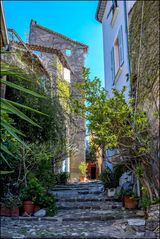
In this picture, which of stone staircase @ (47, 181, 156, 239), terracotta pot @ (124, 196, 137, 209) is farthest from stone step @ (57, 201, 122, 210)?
terracotta pot @ (124, 196, 137, 209)

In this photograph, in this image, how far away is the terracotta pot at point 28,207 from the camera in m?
5.86

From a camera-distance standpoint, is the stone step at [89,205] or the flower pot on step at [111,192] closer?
the stone step at [89,205]

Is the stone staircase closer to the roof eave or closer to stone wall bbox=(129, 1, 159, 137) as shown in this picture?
stone wall bbox=(129, 1, 159, 137)

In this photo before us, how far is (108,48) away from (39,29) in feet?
→ 30.0

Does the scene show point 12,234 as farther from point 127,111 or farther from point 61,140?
point 61,140

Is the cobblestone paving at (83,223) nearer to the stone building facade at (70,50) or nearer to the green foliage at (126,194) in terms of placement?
the green foliage at (126,194)

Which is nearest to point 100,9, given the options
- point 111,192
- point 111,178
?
point 111,178

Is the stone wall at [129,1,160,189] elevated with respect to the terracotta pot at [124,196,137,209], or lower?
elevated

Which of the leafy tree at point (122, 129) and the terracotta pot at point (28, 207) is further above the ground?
the leafy tree at point (122, 129)

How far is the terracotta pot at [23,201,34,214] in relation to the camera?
5.86m

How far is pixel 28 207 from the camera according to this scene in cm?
586

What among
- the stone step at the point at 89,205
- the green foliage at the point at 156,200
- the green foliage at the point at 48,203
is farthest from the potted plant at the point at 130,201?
the green foliage at the point at 48,203

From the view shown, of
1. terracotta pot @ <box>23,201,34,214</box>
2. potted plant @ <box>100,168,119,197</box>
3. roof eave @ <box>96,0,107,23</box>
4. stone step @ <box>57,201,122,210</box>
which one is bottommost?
stone step @ <box>57,201,122,210</box>

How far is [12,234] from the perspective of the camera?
425 centimetres
